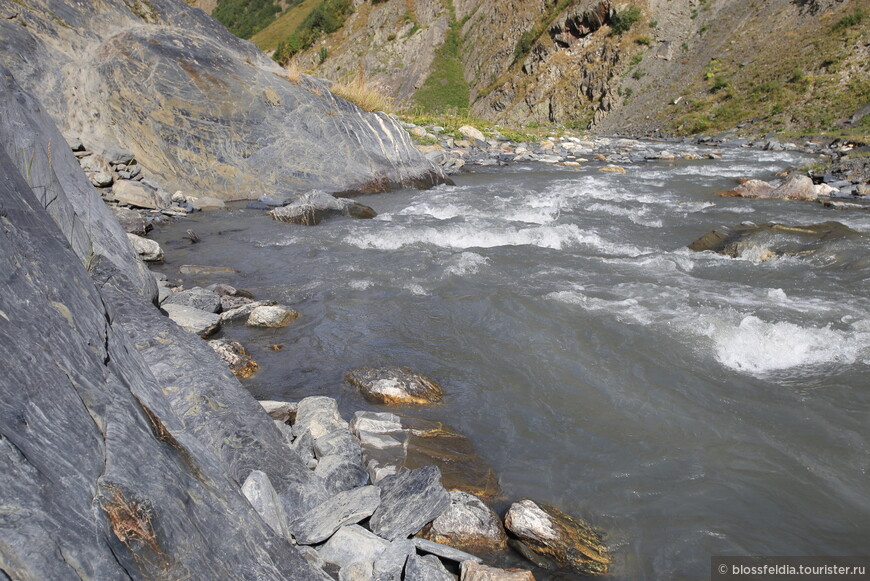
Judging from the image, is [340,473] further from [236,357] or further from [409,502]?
[236,357]

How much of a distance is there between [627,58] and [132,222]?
37.5m

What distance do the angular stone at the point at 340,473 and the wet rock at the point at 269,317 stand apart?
279cm

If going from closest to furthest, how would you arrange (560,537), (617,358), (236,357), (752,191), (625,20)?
(560,537) → (236,357) → (617,358) → (752,191) → (625,20)

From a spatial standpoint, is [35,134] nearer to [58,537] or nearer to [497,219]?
[58,537]

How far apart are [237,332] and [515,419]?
314 centimetres

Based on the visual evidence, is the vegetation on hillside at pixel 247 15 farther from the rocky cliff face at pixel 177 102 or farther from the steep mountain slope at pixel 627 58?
the rocky cliff face at pixel 177 102

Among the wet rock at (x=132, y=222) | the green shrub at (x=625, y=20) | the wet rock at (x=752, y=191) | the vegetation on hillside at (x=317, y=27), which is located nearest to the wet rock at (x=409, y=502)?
the wet rock at (x=132, y=222)

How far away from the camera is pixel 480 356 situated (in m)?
5.22

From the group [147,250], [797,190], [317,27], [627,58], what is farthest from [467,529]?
[317,27]

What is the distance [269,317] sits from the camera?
232 inches

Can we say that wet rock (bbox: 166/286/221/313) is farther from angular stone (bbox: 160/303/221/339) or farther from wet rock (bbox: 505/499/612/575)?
wet rock (bbox: 505/499/612/575)

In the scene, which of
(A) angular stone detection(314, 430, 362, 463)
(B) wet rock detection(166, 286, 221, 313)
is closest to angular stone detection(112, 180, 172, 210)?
(B) wet rock detection(166, 286, 221, 313)

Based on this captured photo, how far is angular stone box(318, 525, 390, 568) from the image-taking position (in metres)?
2.62

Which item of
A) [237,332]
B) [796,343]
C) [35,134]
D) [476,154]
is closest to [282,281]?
[237,332]
